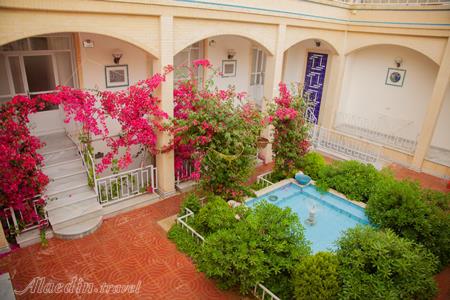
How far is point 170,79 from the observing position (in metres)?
7.41

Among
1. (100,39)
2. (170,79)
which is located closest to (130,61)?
(100,39)

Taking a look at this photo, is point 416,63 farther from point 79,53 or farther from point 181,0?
point 79,53

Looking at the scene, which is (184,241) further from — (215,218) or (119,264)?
(119,264)

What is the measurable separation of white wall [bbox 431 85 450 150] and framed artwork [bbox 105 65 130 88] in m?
10.0

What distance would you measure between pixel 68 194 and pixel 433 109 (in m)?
10.2

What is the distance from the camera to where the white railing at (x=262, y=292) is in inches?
206

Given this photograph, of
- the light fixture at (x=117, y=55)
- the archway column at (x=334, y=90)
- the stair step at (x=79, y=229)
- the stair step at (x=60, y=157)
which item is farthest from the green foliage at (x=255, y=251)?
the archway column at (x=334, y=90)

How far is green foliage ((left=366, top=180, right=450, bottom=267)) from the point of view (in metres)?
6.21

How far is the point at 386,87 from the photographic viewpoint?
12.1 meters

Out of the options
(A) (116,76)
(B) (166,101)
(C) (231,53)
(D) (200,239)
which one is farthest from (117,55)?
(D) (200,239)

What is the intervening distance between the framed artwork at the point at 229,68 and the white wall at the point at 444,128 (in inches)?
276

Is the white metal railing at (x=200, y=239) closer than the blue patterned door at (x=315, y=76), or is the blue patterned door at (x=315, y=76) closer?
the white metal railing at (x=200, y=239)

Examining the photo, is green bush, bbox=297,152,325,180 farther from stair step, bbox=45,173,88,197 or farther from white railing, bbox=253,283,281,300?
stair step, bbox=45,173,88,197

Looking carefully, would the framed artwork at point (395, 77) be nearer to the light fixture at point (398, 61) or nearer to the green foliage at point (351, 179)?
the light fixture at point (398, 61)
